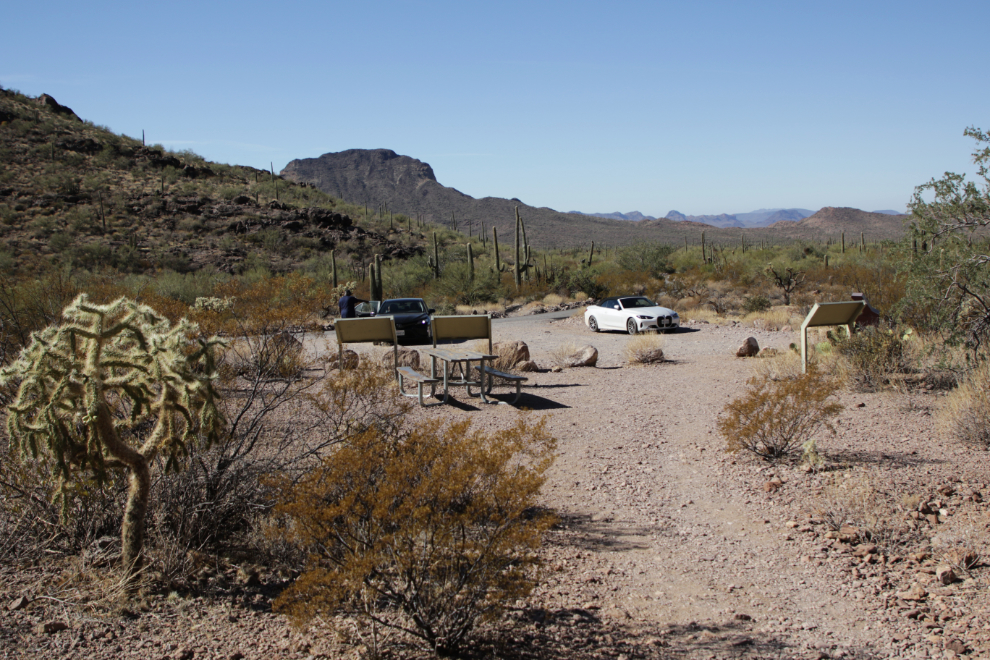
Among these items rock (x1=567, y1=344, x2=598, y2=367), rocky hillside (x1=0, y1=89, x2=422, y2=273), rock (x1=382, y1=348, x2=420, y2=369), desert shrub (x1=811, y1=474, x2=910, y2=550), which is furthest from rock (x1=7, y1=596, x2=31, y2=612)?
Result: rocky hillside (x1=0, y1=89, x2=422, y2=273)

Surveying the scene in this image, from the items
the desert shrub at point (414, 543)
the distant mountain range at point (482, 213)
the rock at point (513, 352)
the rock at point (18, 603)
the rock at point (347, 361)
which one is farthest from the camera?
the distant mountain range at point (482, 213)

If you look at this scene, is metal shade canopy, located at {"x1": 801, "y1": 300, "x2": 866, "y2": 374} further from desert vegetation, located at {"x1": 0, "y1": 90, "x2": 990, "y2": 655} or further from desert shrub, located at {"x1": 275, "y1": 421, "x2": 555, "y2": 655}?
desert shrub, located at {"x1": 275, "y1": 421, "x2": 555, "y2": 655}

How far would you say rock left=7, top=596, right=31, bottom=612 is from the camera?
146 inches

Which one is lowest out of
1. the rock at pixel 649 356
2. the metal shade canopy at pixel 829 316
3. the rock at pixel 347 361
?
the rock at pixel 649 356

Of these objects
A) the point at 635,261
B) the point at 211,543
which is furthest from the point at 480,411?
the point at 635,261

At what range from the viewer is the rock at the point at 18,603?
12.2 ft

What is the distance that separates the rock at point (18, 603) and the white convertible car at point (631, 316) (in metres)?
17.5

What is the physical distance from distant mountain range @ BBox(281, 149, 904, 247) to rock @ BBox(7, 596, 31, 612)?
261ft

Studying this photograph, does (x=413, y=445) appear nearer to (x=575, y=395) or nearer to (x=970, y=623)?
(x=970, y=623)

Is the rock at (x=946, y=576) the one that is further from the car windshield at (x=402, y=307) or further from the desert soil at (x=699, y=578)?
the car windshield at (x=402, y=307)

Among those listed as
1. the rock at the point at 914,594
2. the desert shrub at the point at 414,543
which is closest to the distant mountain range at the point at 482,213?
the rock at the point at 914,594

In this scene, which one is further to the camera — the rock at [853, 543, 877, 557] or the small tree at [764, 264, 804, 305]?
the small tree at [764, 264, 804, 305]

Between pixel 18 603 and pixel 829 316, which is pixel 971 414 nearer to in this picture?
pixel 829 316

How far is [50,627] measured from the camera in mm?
3518
